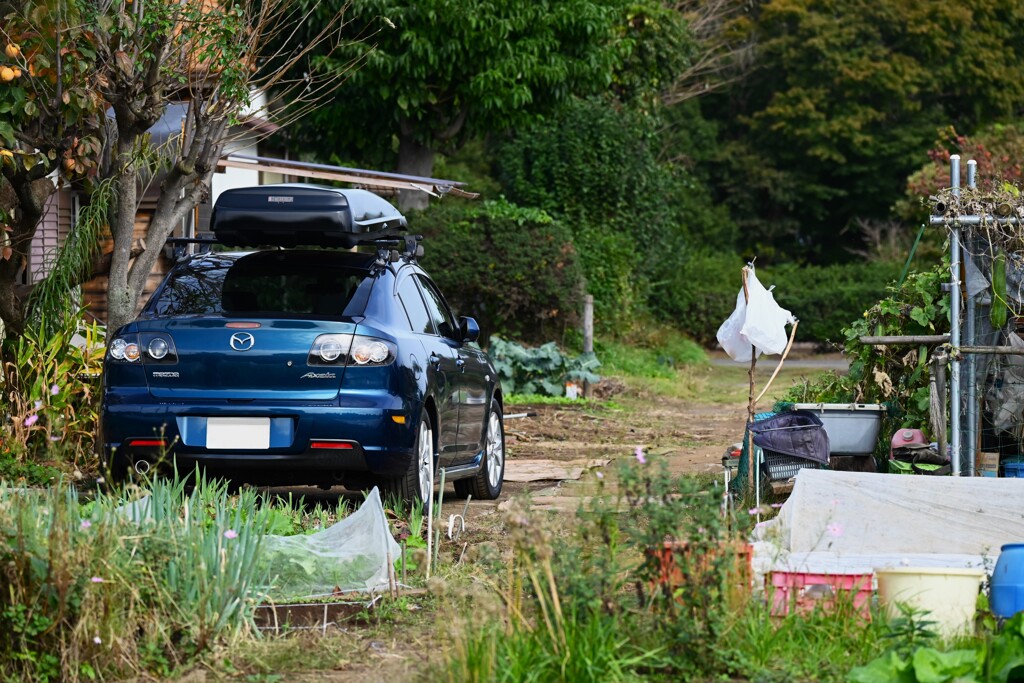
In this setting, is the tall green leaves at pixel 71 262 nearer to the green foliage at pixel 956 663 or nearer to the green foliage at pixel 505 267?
the green foliage at pixel 956 663

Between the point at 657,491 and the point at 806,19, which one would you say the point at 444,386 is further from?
the point at 806,19

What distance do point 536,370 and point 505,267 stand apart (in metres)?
3.60

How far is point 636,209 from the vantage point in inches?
1117

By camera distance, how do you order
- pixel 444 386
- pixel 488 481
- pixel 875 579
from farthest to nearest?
pixel 488 481, pixel 444 386, pixel 875 579

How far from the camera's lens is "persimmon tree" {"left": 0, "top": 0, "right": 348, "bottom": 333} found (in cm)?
892

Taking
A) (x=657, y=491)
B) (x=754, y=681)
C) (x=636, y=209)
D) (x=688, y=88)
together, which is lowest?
(x=754, y=681)

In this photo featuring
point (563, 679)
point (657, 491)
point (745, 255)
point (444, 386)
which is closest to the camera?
point (563, 679)

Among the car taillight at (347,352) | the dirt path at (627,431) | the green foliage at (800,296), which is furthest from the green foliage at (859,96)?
the car taillight at (347,352)

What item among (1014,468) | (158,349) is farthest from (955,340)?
(158,349)

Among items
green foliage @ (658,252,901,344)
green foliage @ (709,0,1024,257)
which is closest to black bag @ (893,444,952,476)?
green foliage @ (658,252,901,344)

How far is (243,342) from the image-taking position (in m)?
7.43

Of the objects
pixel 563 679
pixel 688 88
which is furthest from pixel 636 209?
pixel 563 679

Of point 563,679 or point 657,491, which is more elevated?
point 657,491

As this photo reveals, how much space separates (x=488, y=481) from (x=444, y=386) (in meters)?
1.28
